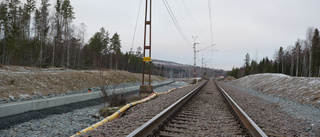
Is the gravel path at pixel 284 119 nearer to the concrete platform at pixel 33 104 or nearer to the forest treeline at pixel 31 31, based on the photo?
the concrete platform at pixel 33 104

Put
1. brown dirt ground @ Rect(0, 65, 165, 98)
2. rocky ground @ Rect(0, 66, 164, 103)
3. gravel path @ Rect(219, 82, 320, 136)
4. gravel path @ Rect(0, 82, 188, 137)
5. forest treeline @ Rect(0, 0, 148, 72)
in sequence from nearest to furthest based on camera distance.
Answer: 1. gravel path @ Rect(219, 82, 320, 136)
2. gravel path @ Rect(0, 82, 188, 137)
3. rocky ground @ Rect(0, 66, 164, 103)
4. brown dirt ground @ Rect(0, 65, 165, 98)
5. forest treeline @ Rect(0, 0, 148, 72)

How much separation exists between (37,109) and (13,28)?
3419 centimetres

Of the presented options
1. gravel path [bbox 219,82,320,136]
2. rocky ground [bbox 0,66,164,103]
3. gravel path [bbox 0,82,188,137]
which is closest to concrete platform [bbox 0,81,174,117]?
gravel path [bbox 0,82,188,137]

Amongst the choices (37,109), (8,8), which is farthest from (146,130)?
(8,8)

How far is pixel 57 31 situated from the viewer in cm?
4366

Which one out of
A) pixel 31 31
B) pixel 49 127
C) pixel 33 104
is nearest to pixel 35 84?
pixel 33 104

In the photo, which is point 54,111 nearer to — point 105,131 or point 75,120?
point 75,120

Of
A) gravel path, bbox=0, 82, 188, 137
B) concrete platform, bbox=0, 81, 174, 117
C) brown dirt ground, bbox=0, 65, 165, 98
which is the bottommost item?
gravel path, bbox=0, 82, 188, 137

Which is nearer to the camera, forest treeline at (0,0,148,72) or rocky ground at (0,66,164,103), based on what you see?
rocky ground at (0,66,164,103)

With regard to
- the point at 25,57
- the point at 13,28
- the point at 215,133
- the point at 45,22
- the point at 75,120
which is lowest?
the point at 75,120

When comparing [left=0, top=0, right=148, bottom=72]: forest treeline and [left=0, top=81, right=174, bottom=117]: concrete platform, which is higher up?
[left=0, top=0, right=148, bottom=72]: forest treeline

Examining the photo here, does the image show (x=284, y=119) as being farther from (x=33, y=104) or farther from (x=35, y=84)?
(x=35, y=84)

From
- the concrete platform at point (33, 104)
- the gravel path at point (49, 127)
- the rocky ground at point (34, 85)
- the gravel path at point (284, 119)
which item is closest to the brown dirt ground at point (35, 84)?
the rocky ground at point (34, 85)

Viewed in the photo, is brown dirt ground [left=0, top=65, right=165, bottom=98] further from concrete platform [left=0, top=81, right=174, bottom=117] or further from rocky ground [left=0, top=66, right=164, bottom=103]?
concrete platform [left=0, top=81, right=174, bottom=117]
